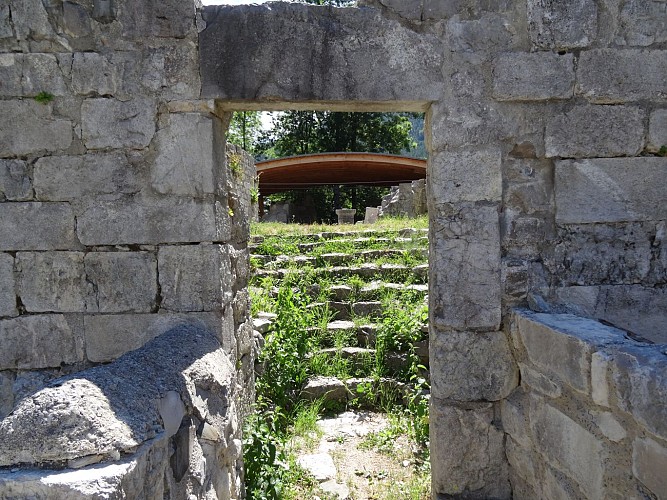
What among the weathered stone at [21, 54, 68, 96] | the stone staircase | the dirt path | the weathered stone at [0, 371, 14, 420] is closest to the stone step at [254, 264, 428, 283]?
the stone staircase

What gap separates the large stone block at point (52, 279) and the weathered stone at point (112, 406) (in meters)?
0.69

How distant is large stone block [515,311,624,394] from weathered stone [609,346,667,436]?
15 centimetres

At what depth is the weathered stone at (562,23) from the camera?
8.36 ft

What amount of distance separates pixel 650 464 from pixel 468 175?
1.55m

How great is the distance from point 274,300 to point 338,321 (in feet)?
2.69

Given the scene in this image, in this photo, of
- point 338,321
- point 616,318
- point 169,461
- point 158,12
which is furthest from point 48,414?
point 338,321

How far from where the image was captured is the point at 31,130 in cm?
257

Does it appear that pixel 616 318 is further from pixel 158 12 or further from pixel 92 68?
pixel 92 68

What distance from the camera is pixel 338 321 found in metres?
5.94

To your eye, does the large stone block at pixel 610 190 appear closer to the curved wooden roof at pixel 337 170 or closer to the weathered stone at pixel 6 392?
the weathered stone at pixel 6 392

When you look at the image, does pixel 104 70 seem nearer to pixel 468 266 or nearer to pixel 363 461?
pixel 468 266

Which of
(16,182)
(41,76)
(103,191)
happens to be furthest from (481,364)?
(41,76)

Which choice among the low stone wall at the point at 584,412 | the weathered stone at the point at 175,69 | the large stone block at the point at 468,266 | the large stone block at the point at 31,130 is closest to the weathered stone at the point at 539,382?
the low stone wall at the point at 584,412

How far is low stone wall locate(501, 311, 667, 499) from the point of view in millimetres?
1544
